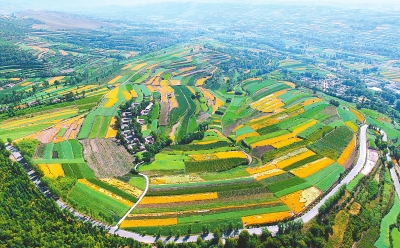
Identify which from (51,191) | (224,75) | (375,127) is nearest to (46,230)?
(51,191)

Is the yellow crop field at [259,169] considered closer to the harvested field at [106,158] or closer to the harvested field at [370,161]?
the harvested field at [370,161]

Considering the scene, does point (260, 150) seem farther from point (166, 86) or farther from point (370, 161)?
point (166, 86)

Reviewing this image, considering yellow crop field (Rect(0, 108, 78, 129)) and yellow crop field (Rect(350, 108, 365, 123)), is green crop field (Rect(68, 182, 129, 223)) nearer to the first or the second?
yellow crop field (Rect(0, 108, 78, 129))

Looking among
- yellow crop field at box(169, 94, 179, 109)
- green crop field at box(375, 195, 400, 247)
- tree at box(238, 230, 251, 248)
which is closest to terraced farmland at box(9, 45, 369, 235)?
yellow crop field at box(169, 94, 179, 109)

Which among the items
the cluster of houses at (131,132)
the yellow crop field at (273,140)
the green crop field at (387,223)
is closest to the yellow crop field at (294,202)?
the green crop field at (387,223)

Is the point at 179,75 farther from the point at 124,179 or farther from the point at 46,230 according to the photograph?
the point at 46,230

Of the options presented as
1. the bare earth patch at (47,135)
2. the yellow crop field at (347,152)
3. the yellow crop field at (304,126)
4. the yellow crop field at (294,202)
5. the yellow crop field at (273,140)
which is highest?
the bare earth patch at (47,135)

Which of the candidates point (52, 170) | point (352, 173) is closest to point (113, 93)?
point (52, 170)
